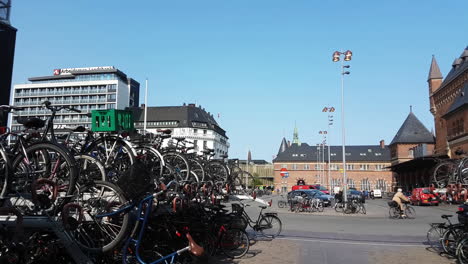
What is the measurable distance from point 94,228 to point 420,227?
15.5 metres

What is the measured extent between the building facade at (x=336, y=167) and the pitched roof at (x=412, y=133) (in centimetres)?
2037

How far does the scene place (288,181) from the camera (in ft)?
356

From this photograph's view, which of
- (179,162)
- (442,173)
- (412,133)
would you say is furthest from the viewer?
(412,133)

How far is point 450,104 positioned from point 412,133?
2426 centimetres

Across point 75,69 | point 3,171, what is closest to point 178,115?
point 75,69

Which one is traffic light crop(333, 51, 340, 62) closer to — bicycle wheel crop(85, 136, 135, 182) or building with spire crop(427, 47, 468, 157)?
building with spire crop(427, 47, 468, 157)

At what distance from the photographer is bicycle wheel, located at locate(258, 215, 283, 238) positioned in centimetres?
1268

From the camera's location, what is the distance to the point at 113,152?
702cm

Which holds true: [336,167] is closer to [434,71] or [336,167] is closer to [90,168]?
[434,71]

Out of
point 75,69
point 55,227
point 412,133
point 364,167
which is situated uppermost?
point 75,69

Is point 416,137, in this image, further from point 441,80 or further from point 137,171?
point 137,171

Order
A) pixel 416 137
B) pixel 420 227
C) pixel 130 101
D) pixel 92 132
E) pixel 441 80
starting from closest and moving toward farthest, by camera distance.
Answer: pixel 92 132
pixel 420 227
pixel 441 80
pixel 416 137
pixel 130 101

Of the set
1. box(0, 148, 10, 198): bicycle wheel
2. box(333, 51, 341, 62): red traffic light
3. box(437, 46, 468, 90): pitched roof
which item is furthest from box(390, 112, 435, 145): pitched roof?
box(0, 148, 10, 198): bicycle wheel

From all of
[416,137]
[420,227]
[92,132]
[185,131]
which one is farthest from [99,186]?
[416,137]
